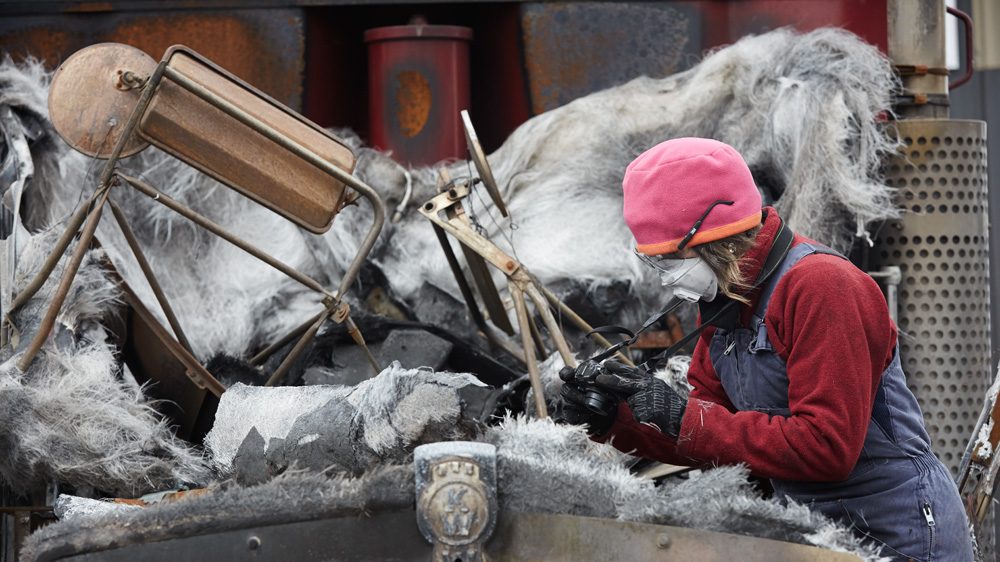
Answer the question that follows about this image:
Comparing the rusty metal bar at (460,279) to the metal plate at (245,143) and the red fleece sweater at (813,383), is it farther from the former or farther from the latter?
the red fleece sweater at (813,383)

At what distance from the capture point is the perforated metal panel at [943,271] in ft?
8.80

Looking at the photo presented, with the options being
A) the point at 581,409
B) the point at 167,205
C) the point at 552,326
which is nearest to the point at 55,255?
the point at 167,205

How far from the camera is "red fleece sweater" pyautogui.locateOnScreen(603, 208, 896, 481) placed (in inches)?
63.6

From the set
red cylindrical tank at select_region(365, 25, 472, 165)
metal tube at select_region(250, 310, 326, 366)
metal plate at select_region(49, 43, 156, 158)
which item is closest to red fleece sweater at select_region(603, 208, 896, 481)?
metal tube at select_region(250, 310, 326, 366)

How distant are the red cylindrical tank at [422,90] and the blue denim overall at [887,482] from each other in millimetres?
1558

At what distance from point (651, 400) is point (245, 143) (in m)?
1.11

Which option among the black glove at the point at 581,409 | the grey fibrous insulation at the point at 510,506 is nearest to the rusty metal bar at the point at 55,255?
the grey fibrous insulation at the point at 510,506

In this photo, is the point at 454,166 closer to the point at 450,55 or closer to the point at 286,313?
the point at 450,55

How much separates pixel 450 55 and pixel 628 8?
0.51m

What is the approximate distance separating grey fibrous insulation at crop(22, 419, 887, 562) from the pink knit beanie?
383mm

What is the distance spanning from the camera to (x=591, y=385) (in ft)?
5.89

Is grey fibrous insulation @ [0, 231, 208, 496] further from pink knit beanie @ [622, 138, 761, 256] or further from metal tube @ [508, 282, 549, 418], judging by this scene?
pink knit beanie @ [622, 138, 761, 256]

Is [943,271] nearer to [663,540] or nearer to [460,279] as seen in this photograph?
[460,279]

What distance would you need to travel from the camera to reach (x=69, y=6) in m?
3.07
